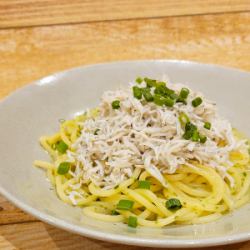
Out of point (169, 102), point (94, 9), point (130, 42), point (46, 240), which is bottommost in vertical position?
point (46, 240)

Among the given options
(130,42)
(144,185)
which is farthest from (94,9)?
(144,185)

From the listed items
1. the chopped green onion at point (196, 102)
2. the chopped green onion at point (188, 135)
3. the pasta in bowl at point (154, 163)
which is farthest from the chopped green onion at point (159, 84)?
the chopped green onion at point (188, 135)

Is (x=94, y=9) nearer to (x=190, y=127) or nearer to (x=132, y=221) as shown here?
(x=190, y=127)

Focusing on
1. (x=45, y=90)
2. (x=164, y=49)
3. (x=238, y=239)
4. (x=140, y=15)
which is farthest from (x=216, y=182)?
(x=140, y=15)

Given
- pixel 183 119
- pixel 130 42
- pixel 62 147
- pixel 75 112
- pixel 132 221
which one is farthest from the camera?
pixel 130 42

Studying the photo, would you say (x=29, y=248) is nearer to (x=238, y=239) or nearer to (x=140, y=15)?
(x=238, y=239)

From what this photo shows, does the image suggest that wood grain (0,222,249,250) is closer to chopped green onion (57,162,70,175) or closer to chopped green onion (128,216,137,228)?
chopped green onion (128,216,137,228)

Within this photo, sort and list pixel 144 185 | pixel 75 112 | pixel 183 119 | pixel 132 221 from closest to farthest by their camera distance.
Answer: pixel 132 221
pixel 144 185
pixel 183 119
pixel 75 112
